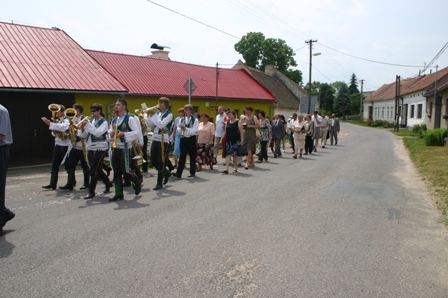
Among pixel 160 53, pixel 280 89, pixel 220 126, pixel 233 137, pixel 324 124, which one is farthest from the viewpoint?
pixel 280 89

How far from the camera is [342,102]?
3620 inches

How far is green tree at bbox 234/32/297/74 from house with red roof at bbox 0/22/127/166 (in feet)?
176

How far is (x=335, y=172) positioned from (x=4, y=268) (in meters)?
9.18

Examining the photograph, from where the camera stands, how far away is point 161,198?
318 inches

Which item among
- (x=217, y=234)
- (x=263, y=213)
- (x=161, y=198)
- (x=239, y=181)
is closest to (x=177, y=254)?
(x=217, y=234)

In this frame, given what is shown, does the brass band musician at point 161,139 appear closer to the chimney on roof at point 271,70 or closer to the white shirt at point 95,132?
the white shirt at point 95,132

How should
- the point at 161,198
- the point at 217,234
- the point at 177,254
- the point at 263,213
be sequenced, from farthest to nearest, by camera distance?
the point at 161,198 → the point at 263,213 → the point at 217,234 → the point at 177,254

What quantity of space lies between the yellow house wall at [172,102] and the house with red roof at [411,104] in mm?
15036

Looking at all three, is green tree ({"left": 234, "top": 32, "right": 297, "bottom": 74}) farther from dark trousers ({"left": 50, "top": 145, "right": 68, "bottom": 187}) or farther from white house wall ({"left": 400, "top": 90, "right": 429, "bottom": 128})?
dark trousers ({"left": 50, "top": 145, "right": 68, "bottom": 187})

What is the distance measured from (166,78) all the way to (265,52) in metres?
45.2

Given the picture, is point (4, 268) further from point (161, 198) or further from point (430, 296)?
point (430, 296)

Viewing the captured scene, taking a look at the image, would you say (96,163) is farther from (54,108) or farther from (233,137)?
(233,137)

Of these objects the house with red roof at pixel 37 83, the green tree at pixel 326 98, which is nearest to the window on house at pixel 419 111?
the house with red roof at pixel 37 83

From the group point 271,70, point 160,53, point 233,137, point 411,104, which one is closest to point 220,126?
point 233,137
